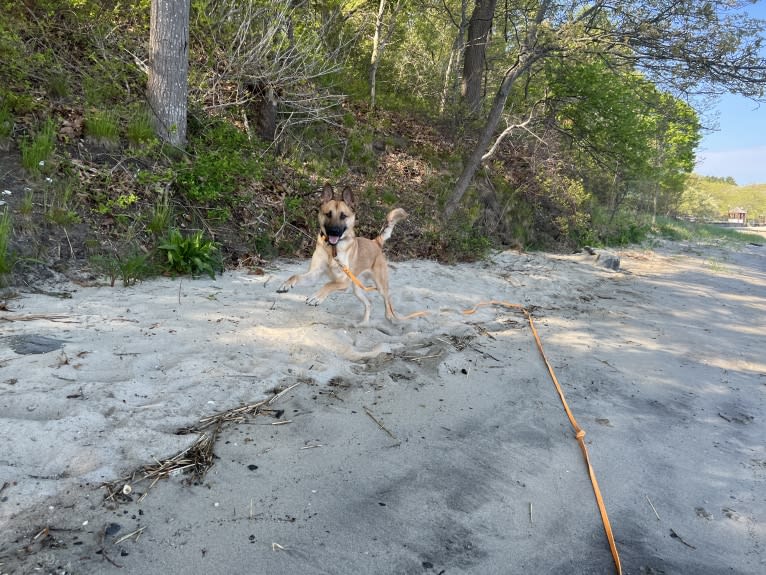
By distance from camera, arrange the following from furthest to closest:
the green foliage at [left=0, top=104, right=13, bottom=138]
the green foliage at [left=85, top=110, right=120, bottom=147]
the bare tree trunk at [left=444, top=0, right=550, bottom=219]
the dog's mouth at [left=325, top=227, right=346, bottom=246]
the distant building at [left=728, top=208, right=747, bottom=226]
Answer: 1. the distant building at [left=728, top=208, right=747, bottom=226]
2. the bare tree trunk at [left=444, top=0, right=550, bottom=219]
3. the green foliage at [left=85, top=110, right=120, bottom=147]
4. the green foliage at [left=0, top=104, right=13, bottom=138]
5. the dog's mouth at [left=325, top=227, right=346, bottom=246]

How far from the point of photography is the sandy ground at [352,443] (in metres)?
2.37

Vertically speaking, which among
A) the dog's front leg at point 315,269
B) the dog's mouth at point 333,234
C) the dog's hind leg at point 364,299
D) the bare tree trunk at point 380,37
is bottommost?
the dog's hind leg at point 364,299

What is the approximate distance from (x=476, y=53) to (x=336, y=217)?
1137 cm

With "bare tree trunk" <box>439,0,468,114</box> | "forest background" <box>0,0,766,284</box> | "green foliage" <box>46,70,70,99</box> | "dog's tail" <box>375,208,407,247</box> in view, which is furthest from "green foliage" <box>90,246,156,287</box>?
"bare tree trunk" <box>439,0,468,114</box>

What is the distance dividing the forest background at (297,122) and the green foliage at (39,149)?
0.9 inches

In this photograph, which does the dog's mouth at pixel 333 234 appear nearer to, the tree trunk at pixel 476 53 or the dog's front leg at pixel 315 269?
the dog's front leg at pixel 315 269

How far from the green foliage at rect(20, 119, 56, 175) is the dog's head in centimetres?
382

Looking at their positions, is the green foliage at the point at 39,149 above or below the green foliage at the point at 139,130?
below

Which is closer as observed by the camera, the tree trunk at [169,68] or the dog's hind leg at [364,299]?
the dog's hind leg at [364,299]

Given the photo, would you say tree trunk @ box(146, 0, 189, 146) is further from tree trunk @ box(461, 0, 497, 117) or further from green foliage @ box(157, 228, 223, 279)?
tree trunk @ box(461, 0, 497, 117)

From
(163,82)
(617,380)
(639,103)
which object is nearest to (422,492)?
(617,380)

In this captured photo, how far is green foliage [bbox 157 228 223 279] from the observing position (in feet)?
20.6

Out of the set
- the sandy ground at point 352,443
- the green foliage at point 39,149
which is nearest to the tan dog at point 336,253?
the sandy ground at point 352,443

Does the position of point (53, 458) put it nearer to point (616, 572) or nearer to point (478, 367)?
point (616, 572)
